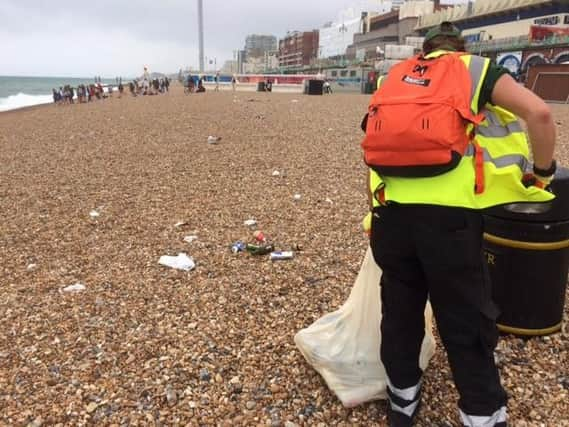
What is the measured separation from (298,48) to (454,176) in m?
133

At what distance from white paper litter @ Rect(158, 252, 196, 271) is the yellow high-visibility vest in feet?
8.95

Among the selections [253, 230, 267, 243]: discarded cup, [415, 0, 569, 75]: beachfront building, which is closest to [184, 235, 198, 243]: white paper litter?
[253, 230, 267, 243]: discarded cup

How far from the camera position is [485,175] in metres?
1.87

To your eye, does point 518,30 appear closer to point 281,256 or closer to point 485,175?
point 281,256

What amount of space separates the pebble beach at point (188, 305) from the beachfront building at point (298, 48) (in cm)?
11289

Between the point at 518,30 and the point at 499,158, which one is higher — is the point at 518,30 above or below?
above

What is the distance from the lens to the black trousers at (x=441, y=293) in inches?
72.9

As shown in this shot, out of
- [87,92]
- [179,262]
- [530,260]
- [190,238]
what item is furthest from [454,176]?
[87,92]

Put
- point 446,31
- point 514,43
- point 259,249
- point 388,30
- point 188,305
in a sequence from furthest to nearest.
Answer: point 388,30 → point 514,43 → point 259,249 → point 188,305 → point 446,31

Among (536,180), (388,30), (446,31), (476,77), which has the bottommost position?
(536,180)

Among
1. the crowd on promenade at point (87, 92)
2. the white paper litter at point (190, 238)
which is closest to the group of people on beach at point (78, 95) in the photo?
the crowd on promenade at point (87, 92)

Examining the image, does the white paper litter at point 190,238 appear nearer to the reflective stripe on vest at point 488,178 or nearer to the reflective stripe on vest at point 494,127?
the reflective stripe on vest at point 488,178

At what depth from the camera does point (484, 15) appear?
57.0 m

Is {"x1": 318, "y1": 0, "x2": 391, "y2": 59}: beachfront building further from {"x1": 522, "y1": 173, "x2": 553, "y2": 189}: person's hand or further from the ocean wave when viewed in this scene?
{"x1": 522, "y1": 173, "x2": 553, "y2": 189}: person's hand
